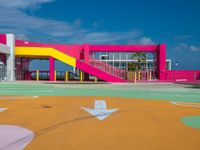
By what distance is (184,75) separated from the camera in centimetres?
3544

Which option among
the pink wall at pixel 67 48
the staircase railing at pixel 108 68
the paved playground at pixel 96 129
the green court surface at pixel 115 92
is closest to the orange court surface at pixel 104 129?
the paved playground at pixel 96 129

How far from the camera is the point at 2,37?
3316 cm

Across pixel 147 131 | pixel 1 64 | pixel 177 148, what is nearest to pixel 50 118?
pixel 147 131

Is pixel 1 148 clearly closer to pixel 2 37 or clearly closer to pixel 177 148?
pixel 177 148

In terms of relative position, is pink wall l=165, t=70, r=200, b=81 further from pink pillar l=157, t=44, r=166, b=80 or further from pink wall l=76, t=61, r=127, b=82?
pink wall l=76, t=61, r=127, b=82

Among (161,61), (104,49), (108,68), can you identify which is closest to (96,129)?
(108,68)

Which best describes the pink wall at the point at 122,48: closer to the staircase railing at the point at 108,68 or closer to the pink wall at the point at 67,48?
the pink wall at the point at 67,48

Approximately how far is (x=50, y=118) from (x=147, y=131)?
2.99m

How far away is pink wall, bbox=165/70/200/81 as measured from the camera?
3481cm

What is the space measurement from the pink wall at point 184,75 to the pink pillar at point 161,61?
3.44 feet

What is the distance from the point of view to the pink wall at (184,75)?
3481 cm

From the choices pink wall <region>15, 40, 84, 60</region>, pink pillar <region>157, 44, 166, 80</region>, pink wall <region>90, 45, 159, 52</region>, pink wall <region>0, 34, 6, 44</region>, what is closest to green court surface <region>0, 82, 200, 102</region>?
pink pillar <region>157, 44, 166, 80</region>

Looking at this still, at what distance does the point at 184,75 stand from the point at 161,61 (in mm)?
4036

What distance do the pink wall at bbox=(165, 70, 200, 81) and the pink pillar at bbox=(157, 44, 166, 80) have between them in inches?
41.3
